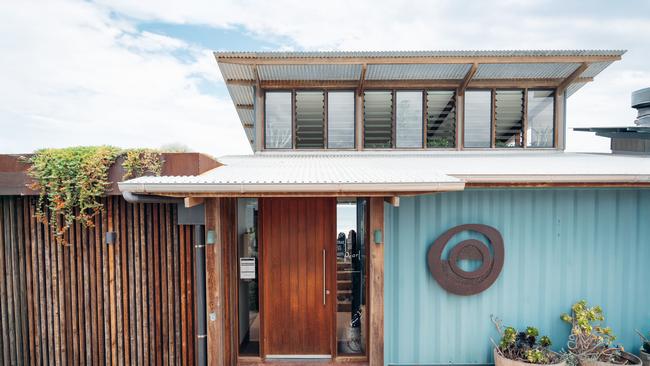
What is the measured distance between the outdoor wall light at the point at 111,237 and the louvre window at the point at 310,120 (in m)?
3.52

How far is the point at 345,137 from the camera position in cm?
650

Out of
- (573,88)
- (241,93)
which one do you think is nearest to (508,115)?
(573,88)

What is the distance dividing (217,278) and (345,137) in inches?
149

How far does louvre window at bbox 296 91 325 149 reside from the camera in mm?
6453

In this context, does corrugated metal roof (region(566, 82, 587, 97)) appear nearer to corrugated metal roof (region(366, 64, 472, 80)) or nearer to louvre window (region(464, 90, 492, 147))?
louvre window (region(464, 90, 492, 147))

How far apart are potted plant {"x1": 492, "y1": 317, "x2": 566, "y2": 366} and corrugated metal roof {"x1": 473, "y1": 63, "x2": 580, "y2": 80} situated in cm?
468

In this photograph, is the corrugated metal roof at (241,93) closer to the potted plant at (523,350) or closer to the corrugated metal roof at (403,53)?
the corrugated metal roof at (403,53)

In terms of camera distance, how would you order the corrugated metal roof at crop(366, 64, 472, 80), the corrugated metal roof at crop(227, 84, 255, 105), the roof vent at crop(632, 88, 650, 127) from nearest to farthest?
the corrugated metal roof at crop(366, 64, 472, 80) < the corrugated metal roof at crop(227, 84, 255, 105) < the roof vent at crop(632, 88, 650, 127)

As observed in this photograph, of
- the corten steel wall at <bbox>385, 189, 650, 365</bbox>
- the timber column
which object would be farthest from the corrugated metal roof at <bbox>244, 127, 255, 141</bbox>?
the corten steel wall at <bbox>385, 189, 650, 365</bbox>

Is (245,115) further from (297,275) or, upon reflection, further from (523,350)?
(523,350)

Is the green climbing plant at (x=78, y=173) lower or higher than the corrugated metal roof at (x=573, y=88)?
lower

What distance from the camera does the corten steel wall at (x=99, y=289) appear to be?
423 cm

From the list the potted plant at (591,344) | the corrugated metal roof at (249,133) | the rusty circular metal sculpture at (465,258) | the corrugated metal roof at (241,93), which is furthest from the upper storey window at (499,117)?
the corrugated metal roof at (249,133)

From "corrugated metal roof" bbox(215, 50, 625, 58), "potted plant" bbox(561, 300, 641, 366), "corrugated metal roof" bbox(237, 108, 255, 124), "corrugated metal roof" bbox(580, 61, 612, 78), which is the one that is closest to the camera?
"potted plant" bbox(561, 300, 641, 366)
